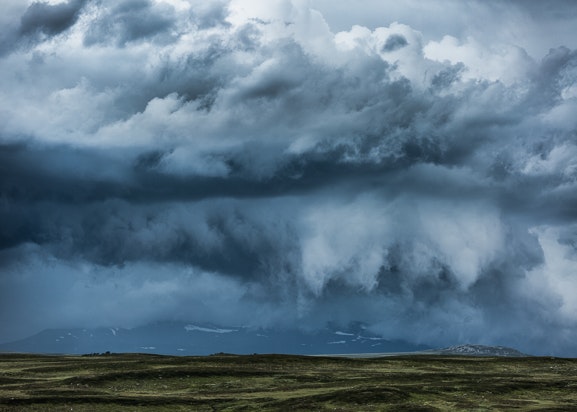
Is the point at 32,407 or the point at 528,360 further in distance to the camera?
the point at 528,360

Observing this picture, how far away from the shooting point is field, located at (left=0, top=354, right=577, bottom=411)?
10056 centimetres

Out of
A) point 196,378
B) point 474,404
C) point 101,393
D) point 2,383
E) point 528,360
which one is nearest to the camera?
point 474,404

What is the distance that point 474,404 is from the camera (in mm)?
104375

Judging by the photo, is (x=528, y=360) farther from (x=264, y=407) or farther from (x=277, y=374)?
(x=264, y=407)

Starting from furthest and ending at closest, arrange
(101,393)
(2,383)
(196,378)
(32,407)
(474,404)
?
(196,378) → (2,383) → (101,393) → (474,404) → (32,407)

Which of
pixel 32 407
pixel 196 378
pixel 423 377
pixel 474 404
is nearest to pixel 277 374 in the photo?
pixel 196 378

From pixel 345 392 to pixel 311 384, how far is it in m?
19.5

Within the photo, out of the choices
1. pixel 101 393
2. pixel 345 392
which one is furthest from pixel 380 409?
pixel 101 393

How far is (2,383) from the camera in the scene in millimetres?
124062

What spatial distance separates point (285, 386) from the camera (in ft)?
409

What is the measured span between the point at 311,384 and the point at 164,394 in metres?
23.7

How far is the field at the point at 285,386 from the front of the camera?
10056cm

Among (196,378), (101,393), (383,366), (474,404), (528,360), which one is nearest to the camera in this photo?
(474,404)

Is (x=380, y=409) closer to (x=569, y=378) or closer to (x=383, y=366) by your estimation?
(x=569, y=378)
